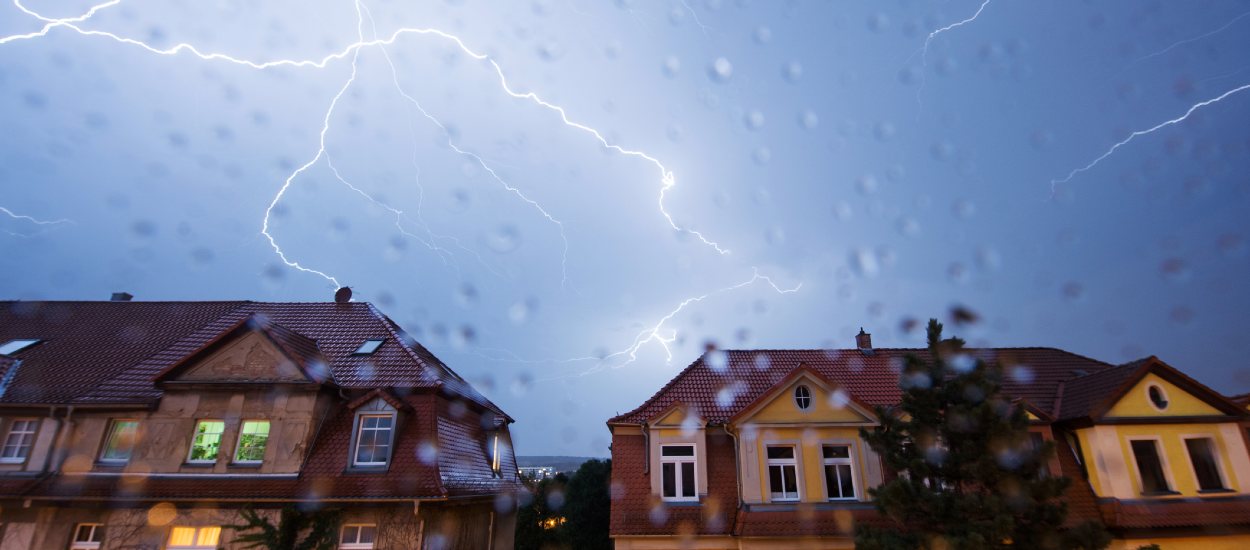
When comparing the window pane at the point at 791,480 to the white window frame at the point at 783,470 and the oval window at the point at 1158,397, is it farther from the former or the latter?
the oval window at the point at 1158,397

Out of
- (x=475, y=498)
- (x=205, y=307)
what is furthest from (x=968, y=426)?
(x=205, y=307)

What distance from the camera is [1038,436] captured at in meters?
15.2

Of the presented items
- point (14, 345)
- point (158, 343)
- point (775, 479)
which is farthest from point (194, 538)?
point (775, 479)

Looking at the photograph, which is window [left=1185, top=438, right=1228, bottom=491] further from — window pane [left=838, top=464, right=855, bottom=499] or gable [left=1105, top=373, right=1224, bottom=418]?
window pane [left=838, top=464, right=855, bottom=499]

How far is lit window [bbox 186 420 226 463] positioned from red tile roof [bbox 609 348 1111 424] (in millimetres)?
11402

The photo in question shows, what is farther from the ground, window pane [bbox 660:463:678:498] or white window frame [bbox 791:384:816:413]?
white window frame [bbox 791:384:816:413]

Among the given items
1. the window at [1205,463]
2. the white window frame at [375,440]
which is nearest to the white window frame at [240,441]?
the white window frame at [375,440]

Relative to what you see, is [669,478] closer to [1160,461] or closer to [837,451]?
[837,451]

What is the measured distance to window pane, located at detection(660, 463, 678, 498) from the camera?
15.3m

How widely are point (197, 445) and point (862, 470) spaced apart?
18811 mm

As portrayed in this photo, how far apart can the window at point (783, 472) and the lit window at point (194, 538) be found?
1484 centimetres

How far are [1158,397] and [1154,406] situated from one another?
349 millimetres

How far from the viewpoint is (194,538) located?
544 inches

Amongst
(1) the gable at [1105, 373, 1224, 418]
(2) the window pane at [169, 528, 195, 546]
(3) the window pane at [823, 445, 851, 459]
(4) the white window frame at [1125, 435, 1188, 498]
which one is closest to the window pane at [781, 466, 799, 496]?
(3) the window pane at [823, 445, 851, 459]
